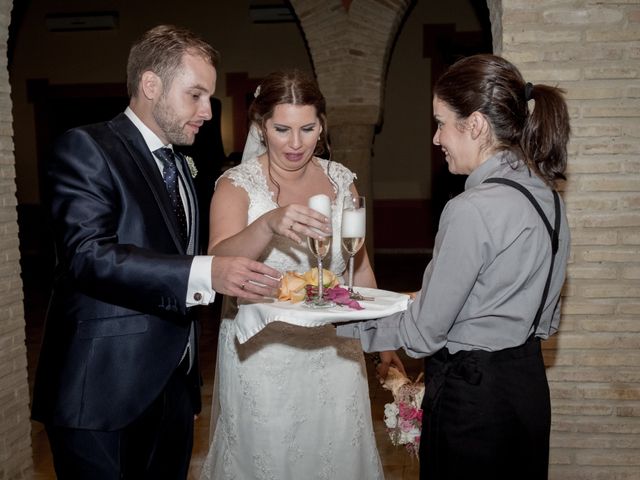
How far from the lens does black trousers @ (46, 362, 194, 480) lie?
1715 mm

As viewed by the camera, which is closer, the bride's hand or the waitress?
the waitress

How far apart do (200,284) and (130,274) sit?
0.56 feet

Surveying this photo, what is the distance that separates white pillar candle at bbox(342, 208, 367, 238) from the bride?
0.45 meters

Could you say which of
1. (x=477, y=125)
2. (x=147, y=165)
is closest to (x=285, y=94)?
(x=147, y=165)

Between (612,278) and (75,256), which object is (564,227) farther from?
(612,278)

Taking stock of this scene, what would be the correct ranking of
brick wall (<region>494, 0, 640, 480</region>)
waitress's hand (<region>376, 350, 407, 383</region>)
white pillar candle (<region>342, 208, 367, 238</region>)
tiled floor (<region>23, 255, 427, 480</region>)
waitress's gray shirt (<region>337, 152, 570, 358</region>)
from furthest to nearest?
tiled floor (<region>23, 255, 427, 480</region>) → brick wall (<region>494, 0, 640, 480</region>) → waitress's hand (<region>376, 350, 407, 383</region>) → white pillar candle (<region>342, 208, 367, 238</region>) → waitress's gray shirt (<region>337, 152, 570, 358</region>)

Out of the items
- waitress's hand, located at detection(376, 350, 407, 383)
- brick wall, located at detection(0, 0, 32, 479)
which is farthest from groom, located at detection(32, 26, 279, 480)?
brick wall, located at detection(0, 0, 32, 479)

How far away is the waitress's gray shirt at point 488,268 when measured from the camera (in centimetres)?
153

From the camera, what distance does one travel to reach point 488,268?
1.56 metres

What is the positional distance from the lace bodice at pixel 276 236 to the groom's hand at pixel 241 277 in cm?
93

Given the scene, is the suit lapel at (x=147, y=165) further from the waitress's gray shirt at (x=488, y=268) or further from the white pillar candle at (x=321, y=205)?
the waitress's gray shirt at (x=488, y=268)

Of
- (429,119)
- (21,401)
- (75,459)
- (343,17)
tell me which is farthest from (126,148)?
(429,119)

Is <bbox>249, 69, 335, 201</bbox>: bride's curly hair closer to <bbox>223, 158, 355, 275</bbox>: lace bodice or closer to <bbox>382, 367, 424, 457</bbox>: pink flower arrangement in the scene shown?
<bbox>223, 158, 355, 275</bbox>: lace bodice

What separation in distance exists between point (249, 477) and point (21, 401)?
146 centimetres
